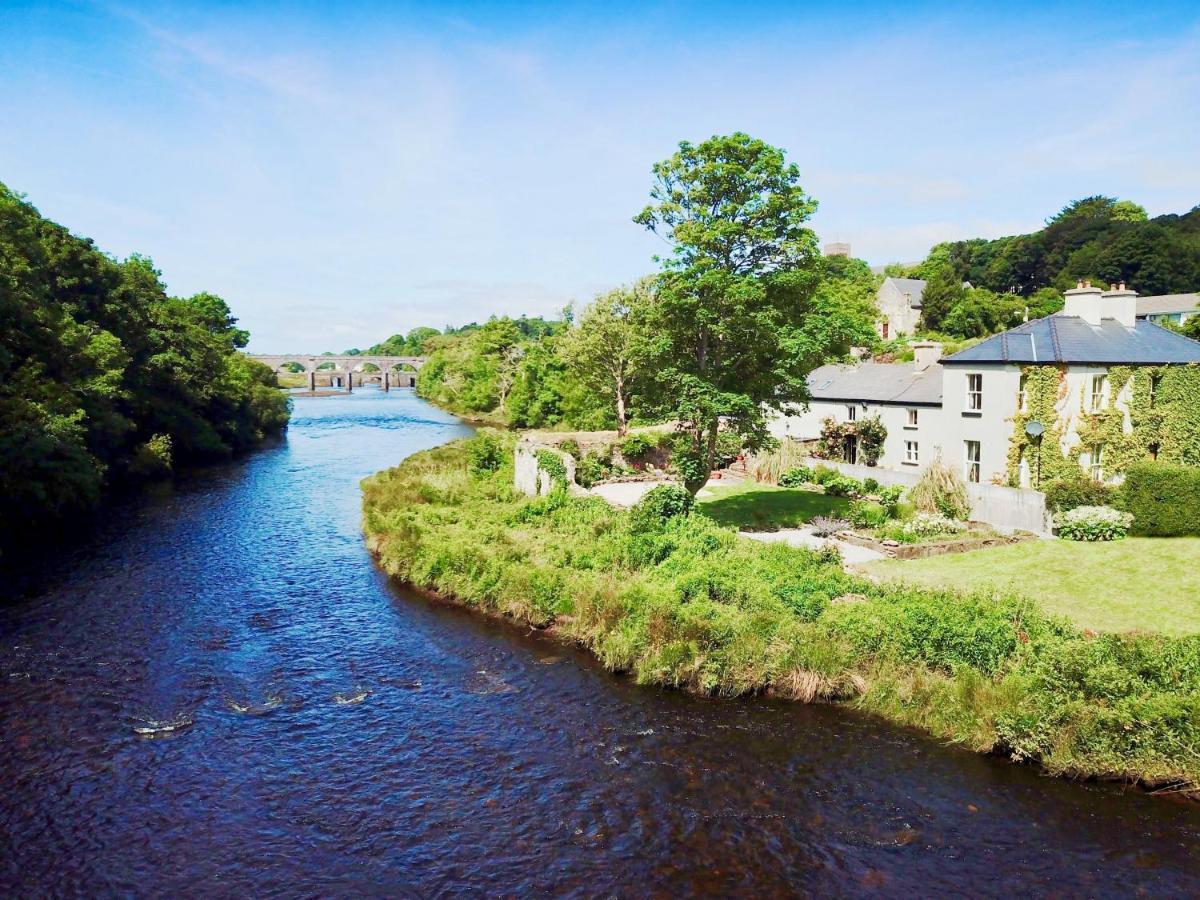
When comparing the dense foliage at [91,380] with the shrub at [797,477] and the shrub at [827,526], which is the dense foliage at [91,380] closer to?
the shrub at [827,526]

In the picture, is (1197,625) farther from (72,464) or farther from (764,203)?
(72,464)

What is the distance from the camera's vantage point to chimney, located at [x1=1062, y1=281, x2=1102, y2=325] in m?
35.2

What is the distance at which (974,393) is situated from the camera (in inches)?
1407

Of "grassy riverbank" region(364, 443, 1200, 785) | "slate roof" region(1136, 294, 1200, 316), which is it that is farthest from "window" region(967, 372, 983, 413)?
"slate roof" region(1136, 294, 1200, 316)

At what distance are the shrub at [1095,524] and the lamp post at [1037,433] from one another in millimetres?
4392

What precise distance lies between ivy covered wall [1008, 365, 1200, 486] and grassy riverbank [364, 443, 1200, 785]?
1486cm

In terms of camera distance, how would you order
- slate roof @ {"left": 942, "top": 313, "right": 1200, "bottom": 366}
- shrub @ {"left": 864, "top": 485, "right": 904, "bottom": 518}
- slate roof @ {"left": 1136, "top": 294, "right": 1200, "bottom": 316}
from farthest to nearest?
slate roof @ {"left": 1136, "top": 294, "right": 1200, "bottom": 316}, slate roof @ {"left": 942, "top": 313, "right": 1200, "bottom": 366}, shrub @ {"left": 864, "top": 485, "right": 904, "bottom": 518}

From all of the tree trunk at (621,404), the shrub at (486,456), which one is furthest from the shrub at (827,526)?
the tree trunk at (621,404)

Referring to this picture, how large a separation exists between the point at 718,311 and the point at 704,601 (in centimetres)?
1160

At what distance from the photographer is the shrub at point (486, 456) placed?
45.5 meters

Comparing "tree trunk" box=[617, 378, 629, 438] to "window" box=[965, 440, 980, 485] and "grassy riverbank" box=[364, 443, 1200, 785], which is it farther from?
"grassy riverbank" box=[364, 443, 1200, 785]

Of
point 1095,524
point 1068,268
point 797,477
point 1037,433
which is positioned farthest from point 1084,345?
point 1068,268

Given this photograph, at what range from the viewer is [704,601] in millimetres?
22094

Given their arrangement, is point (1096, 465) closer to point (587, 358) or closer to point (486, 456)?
point (486, 456)
